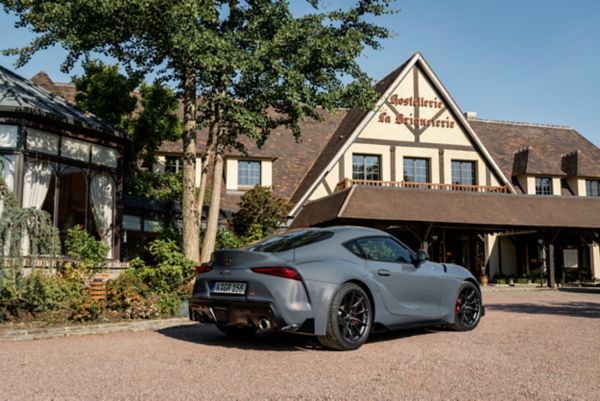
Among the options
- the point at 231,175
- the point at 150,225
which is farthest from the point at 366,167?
the point at 150,225

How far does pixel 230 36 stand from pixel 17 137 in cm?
543

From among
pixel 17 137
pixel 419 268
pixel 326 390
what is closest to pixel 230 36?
pixel 17 137

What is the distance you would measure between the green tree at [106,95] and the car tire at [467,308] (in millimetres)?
14562

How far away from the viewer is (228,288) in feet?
20.4

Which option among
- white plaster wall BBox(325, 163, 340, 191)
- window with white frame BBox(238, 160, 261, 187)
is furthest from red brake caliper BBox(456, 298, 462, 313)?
window with white frame BBox(238, 160, 261, 187)

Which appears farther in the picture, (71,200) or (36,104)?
(71,200)

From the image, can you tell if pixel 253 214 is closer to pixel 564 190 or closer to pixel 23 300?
pixel 23 300

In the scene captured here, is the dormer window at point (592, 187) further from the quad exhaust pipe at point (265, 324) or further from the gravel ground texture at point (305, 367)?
the quad exhaust pipe at point (265, 324)

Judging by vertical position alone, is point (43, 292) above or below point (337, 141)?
below

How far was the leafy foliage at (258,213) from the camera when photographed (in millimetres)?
19391

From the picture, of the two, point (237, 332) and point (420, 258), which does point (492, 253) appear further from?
point (237, 332)

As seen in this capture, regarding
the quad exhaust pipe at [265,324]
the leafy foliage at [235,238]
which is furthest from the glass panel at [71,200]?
the quad exhaust pipe at [265,324]

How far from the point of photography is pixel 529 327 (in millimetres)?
7977

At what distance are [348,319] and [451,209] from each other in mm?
15617
